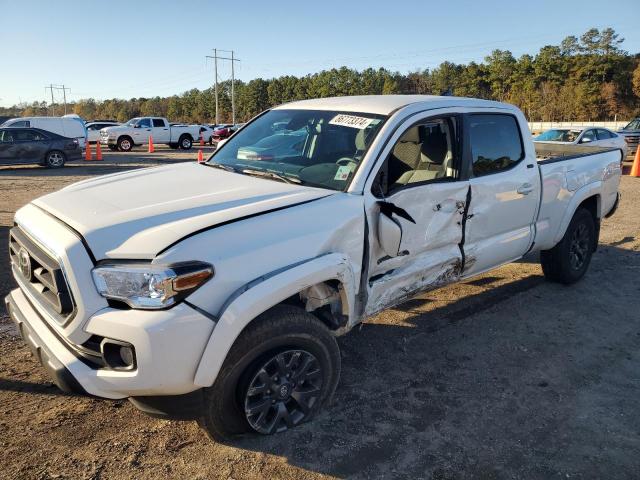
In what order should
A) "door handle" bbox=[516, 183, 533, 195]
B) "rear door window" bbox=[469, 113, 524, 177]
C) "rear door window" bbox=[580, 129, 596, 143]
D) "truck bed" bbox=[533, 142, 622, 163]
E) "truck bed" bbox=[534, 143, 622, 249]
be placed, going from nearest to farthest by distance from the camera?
"rear door window" bbox=[469, 113, 524, 177], "door handle" bbox=[516, 183, 533, 195], "truck bed" bbox=[534, 143, 622, 249], "truck bed" bbox=[533, 142, 622, 163], "rear door window" bbox=[580, 129, 596, 143]

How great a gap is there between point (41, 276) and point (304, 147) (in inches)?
76.4

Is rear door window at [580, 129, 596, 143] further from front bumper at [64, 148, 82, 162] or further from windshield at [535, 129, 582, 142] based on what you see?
front bumper at [64, 148, 82, 162]

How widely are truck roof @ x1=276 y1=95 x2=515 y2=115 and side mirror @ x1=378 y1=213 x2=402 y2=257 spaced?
33.4 inches

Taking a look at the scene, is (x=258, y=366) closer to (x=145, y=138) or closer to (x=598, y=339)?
(x=598, y=339)

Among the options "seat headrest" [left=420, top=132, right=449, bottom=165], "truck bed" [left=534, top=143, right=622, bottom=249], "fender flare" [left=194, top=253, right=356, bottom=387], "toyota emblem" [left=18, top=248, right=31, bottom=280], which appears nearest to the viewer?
"fender flare" [left=194, top=253, right=356, bottom=387]

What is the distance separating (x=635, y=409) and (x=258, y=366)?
8.31ft

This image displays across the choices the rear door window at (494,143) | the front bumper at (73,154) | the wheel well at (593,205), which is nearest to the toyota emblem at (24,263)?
the rear door window at (494,143)

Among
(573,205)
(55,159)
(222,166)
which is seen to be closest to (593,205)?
(573,205)

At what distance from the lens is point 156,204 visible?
2.81 m

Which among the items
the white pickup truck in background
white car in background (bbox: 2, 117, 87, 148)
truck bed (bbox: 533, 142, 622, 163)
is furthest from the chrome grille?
the white pickup truck in background

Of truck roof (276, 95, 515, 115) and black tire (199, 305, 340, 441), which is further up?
truck roof (276, 95, 515, 115)

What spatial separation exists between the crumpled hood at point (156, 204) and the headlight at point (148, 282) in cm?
8

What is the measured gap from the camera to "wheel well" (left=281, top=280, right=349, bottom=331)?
2938mm

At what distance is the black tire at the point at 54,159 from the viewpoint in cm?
1723
